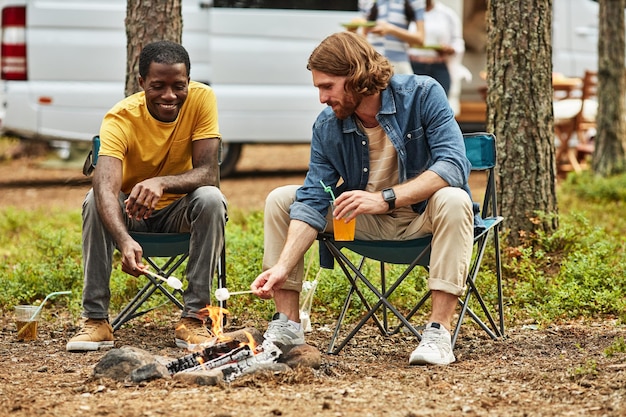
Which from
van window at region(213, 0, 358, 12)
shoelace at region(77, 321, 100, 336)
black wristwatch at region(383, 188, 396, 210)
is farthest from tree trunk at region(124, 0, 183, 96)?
van window at region(213, 0, 358, 12)

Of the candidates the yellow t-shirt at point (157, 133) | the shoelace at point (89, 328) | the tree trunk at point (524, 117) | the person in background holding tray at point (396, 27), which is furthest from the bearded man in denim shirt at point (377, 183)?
the person in background holding tray at point (396, 27)

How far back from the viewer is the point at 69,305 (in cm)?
515

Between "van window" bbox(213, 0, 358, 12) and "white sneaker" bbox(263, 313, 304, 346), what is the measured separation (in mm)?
5650

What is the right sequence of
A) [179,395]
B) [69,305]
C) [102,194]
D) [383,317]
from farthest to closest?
→ [69,305] → [383,317] → [102,194] → [179,395]

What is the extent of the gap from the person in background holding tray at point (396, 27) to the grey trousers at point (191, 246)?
3.59m

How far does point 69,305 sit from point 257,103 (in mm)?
4587

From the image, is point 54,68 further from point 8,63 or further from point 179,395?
point 179,395

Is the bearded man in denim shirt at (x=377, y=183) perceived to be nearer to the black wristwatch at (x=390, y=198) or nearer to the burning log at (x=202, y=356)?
the black wristwatch at (x=390, y=198)

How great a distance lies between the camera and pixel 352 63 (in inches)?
154

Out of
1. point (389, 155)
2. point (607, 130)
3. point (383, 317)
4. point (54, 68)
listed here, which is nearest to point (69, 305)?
point (383, 317)

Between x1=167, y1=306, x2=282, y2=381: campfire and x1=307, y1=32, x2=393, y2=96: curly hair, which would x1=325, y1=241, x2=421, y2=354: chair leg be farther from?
x1=307, y1=32, x2=393, y2=96: curly hair

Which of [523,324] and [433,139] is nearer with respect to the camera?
[433,139]

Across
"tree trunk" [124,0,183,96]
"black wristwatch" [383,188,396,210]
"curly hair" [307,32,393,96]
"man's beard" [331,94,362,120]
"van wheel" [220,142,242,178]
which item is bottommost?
"van wheel" [220,142,242,178]

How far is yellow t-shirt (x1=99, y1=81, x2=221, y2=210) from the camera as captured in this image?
4.37 metres
